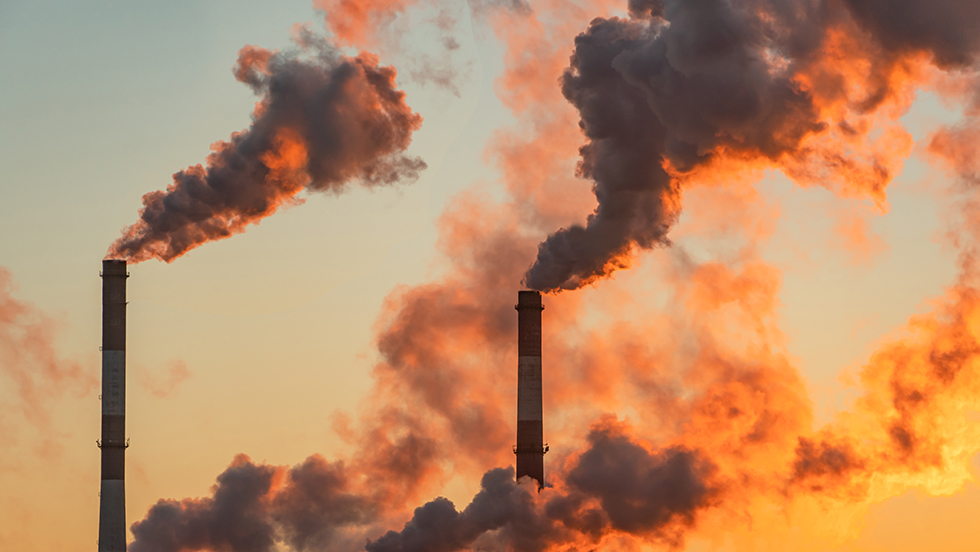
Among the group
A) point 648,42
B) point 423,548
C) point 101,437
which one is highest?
point 648,42

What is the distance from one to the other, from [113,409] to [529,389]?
15434 mm

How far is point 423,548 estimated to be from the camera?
2251 inches

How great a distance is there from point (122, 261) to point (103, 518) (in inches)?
378

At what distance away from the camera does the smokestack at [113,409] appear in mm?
60906

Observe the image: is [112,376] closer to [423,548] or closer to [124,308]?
[124,308]

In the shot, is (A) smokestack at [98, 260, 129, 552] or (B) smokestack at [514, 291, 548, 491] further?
(A) smokestack at [98, 260, 129, 552]

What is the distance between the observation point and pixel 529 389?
196 feet

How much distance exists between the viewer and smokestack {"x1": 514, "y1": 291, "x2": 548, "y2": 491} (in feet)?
194

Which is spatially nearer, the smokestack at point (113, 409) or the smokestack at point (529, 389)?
the smokestack at point (529, 389)

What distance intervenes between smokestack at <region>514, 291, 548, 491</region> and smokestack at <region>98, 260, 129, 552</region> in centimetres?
1469

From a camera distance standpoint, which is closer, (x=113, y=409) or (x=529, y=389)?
(x=529, y=389)

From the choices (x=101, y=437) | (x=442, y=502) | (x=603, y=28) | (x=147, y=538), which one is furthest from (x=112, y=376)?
(x=603, y=28)

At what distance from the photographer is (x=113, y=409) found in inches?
2425

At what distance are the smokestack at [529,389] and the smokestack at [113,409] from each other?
14693mm
